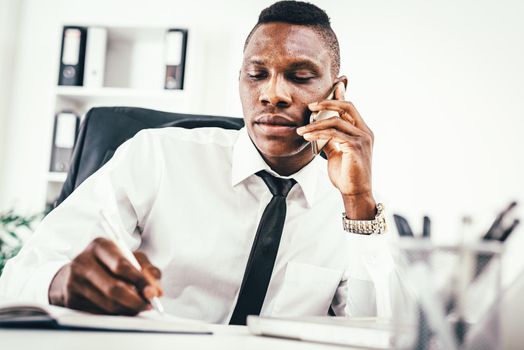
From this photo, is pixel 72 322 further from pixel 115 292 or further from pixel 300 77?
pixel 300 77

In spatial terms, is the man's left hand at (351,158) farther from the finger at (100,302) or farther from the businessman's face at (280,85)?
the finger at (100,302)

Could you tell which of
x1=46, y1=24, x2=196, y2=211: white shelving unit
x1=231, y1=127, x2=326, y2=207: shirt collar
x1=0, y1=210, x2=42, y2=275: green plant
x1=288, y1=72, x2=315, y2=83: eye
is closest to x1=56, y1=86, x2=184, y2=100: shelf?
x1=46, y1=24, x2=196, y2=211: white shelving unit

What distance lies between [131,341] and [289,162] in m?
0.94

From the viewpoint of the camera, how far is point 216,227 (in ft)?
4.58

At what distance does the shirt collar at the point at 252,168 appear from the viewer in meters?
1.43

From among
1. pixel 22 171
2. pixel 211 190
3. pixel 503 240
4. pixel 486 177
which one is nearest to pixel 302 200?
pixel 211 190

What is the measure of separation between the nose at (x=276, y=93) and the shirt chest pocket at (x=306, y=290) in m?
0.40

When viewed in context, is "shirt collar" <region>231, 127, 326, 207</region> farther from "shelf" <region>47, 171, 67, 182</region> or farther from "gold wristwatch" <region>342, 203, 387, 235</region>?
"shelf" <region>47, 171, 67, 182</region>

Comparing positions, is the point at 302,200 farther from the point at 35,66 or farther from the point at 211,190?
the point at 35,66

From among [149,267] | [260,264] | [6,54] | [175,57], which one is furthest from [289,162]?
[6,54]

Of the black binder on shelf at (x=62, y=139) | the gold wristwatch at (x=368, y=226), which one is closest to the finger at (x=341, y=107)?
the gold wristwatch at (x=368, y=226)

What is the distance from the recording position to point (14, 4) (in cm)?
336

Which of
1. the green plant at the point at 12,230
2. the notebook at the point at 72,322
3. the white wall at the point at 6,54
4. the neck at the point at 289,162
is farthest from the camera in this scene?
the white wall at the point at 6,54

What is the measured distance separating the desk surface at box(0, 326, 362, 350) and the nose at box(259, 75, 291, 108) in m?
0.76
